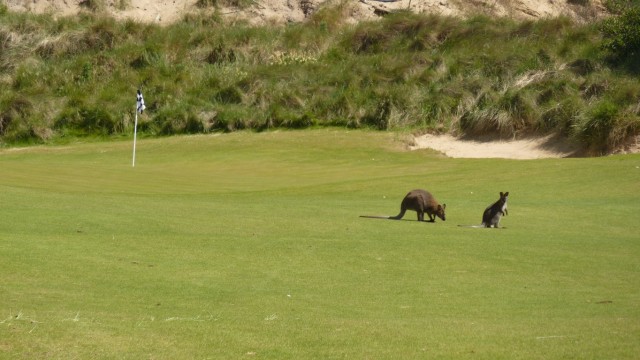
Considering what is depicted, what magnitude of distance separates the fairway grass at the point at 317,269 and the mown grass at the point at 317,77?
413 inches

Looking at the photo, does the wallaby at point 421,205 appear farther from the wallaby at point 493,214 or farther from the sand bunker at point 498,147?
the sand bunker at point 498,147

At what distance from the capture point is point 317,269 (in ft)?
39.4

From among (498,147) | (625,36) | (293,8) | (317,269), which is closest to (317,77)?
(498,147)

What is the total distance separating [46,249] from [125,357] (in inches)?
206

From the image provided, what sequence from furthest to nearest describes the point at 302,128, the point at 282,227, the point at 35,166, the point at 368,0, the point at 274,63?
the point at 368,0
the point at 274,63
the point at 302,128
the point at 35,166
the point at 282,227

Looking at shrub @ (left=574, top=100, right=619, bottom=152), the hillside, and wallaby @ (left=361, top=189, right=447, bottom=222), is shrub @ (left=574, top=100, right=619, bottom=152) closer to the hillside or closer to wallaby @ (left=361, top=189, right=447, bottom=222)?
wallaby @ (left=361, top=189, right=447, bottom=222)

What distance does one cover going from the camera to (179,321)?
8.66 metres

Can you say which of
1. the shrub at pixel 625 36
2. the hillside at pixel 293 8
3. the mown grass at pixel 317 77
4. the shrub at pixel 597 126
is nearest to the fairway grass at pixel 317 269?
the shrub at pixel 597 126

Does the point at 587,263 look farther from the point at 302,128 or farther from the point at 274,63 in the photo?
the point at 274,63

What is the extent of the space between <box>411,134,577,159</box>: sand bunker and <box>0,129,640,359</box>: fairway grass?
27.1 ft

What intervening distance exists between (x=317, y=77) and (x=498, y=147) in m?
10.2

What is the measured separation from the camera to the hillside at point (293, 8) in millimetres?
49938

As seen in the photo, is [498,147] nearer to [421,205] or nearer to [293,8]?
[421,205]

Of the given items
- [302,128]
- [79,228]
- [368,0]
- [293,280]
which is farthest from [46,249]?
[368,0]
